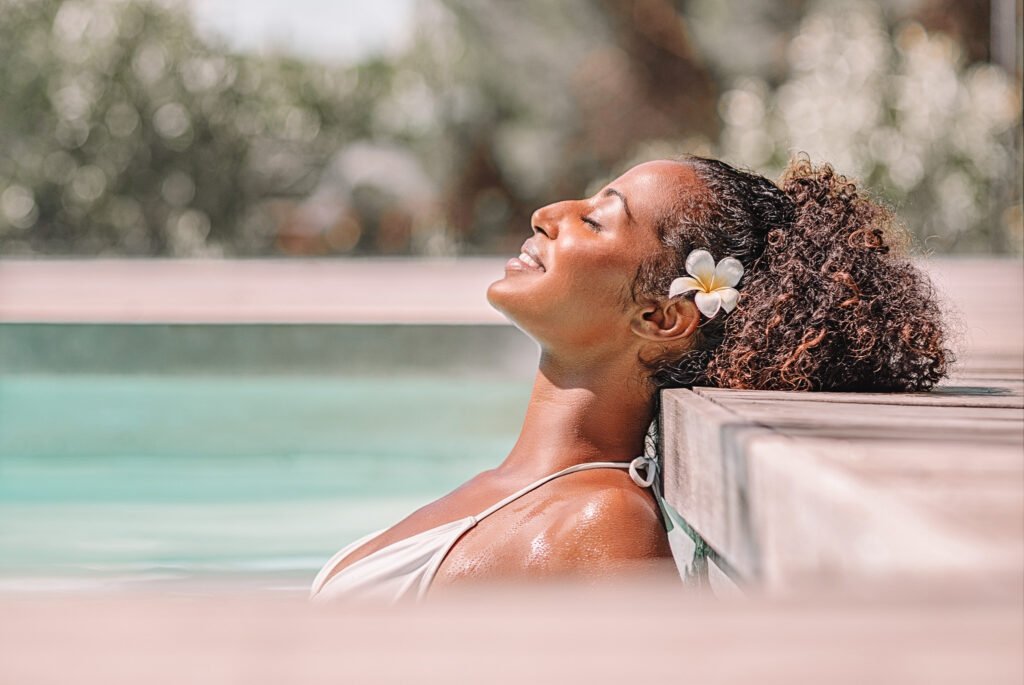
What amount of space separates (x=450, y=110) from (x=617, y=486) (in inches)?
354

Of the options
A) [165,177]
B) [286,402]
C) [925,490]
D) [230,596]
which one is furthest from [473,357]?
[165,177]

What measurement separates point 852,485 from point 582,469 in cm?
89

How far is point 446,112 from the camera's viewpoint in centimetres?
1038

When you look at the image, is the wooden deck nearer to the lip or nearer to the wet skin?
the wet skin

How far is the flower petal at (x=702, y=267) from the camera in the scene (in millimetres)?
1793

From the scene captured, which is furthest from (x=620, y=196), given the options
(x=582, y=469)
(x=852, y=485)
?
(x=852, y=485)

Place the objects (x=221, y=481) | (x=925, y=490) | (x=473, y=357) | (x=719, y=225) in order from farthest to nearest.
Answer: (x=473, y=357) < (x=221, y=481) < (x=719, y=225) < (x=925, y=490)

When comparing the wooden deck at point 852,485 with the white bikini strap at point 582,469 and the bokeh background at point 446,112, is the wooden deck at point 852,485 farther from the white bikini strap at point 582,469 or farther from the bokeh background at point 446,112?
the bokeh background at point 446,112

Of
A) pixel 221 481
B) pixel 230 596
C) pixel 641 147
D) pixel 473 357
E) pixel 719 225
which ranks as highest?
pixel 641 147

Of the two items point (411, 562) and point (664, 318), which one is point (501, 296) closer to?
point (664, 318)

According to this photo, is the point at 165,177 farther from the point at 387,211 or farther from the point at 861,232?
the point at 861,232

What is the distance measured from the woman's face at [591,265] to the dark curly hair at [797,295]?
3cm

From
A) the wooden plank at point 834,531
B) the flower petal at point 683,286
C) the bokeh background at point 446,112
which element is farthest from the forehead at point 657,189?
the bokeh background at point 446,112

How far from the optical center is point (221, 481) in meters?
4.09
